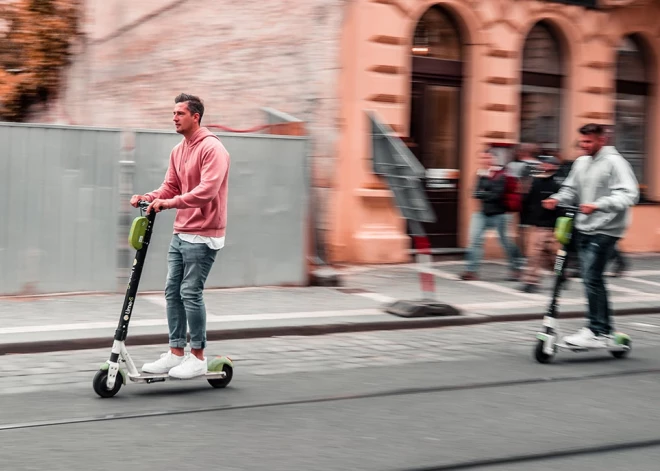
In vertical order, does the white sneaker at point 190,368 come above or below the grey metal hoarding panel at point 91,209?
below

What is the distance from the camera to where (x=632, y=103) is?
18594 millimetres

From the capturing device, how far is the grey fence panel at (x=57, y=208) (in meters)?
10.3

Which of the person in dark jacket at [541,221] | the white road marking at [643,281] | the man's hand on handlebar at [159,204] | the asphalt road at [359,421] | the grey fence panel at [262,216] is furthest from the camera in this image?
the white road marking at [643,281]

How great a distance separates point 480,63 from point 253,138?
553 cm

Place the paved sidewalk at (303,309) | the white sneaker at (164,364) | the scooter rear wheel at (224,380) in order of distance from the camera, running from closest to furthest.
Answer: the white sneaker at (164,364) < the scooter rear wheel at (224,380) < the paved sidewalk at (303,309)

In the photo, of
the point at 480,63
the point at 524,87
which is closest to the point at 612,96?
the point at 524,87

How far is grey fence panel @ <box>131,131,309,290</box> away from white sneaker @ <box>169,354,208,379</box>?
4916 millimetres

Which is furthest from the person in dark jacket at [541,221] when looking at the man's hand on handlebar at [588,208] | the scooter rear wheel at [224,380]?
the scooter rear wheel at [224,380]

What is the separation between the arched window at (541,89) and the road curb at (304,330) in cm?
609

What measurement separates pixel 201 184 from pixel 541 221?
7.46m

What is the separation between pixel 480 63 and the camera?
15859 millimetres

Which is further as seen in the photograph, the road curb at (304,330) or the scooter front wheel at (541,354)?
the road curb at (304,330)

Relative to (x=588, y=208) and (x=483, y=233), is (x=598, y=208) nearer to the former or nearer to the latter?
(x=588, y=208)

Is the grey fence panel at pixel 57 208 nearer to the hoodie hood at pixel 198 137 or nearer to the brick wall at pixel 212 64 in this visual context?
the brick wall at pixel 212 64
